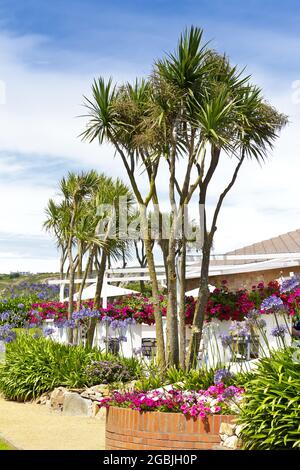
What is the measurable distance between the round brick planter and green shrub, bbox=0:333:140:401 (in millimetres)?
3902

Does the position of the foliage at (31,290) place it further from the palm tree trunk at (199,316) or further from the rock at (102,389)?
the rock at (102,389)

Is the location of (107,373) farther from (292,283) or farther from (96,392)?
(292,283)

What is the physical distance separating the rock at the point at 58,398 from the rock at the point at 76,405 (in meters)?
0.25

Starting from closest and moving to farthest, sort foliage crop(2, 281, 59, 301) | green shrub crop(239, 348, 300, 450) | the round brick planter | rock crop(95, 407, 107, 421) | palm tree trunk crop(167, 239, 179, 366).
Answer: green shrub crop(239, 348, 300, 450), the round brick planter, rock crop(95, 407, 107, 421), palm tree trunk crop(167, 239, 179, 366), foliage crop(2, 281, 59, 301)

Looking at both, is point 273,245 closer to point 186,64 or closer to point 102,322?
point 102,322

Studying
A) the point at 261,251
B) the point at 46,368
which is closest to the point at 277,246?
the point at 261,251

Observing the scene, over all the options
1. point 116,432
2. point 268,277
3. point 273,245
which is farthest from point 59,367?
point 273,245

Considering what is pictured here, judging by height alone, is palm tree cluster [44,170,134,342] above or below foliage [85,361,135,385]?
above

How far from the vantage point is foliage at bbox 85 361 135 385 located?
13336mm

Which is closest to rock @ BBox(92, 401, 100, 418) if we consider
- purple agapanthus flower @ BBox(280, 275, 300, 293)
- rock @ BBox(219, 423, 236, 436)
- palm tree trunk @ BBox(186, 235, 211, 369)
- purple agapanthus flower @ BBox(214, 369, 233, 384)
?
palm tree trunk @ BBox(186, 235, 211, 369)

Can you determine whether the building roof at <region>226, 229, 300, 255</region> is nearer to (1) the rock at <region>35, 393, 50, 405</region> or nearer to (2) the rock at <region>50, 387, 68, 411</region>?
(1) the rock at <region>35, 393, 50, 405</region>

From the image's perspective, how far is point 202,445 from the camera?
28.9 feet

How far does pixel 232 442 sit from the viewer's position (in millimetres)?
8500

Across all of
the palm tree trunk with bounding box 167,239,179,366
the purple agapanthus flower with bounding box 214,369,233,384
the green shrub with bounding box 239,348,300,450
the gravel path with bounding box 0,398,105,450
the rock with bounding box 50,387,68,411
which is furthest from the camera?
the palm tree trunk with bounding box 167,239,179,366
